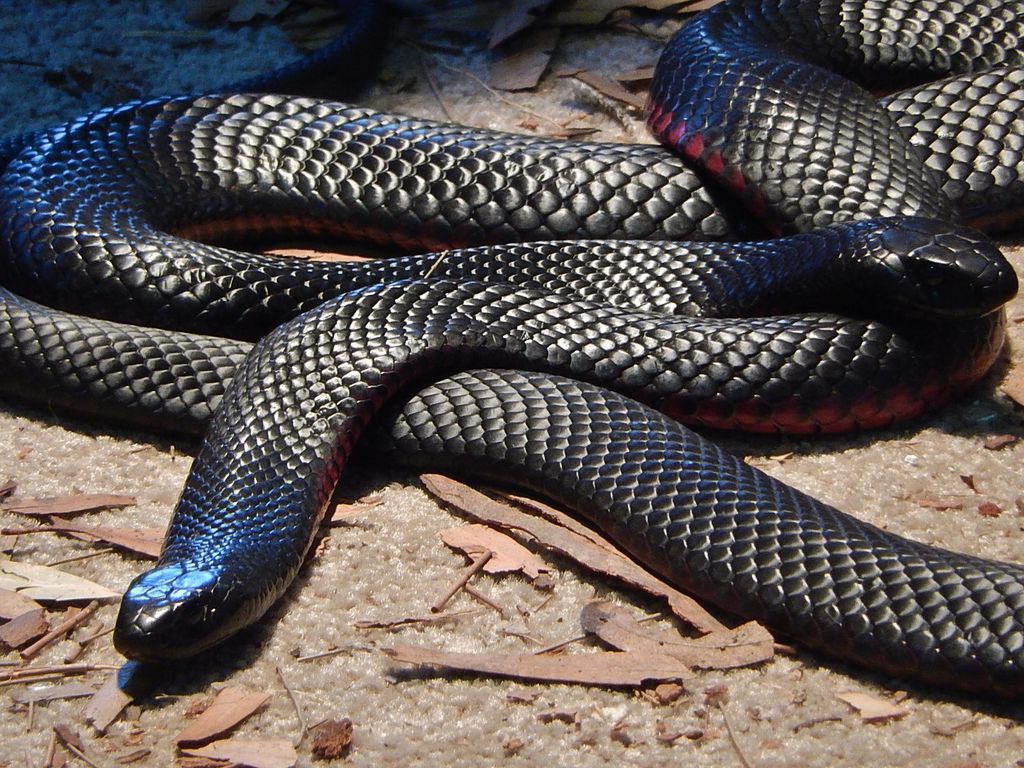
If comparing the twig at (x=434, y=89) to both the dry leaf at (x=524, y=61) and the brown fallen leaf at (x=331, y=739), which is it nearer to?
the dry leaf at (x=524, y=61)

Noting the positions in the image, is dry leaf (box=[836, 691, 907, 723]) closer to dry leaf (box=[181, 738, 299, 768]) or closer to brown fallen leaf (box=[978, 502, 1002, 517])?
brown fallen leaf (box=[978, 502, 1002, 517])

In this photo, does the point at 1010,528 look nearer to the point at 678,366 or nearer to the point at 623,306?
the point at 678,366

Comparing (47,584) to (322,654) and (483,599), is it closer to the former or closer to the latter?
(322,654)

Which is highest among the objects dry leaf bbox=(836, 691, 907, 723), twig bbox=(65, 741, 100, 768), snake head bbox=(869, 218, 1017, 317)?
snake head bbox=(869, 218, 1017, 317)

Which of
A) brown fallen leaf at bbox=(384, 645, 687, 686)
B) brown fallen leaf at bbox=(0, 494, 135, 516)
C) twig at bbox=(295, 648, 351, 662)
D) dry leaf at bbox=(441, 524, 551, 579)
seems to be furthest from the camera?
brown fallen leaf at bbox=(0, 494, 135, 516)

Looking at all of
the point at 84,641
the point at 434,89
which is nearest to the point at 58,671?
the point at 84,641

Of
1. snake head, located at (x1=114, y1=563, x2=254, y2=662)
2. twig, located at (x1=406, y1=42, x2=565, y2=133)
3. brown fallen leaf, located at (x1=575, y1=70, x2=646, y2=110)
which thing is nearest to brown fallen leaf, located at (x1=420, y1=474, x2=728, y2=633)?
snake head, located at (x1=114, y1=563, x2=254, y2=662)

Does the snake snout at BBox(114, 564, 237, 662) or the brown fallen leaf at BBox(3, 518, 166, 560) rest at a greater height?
the snake snout at BBox(114, 564, 237, 662)
